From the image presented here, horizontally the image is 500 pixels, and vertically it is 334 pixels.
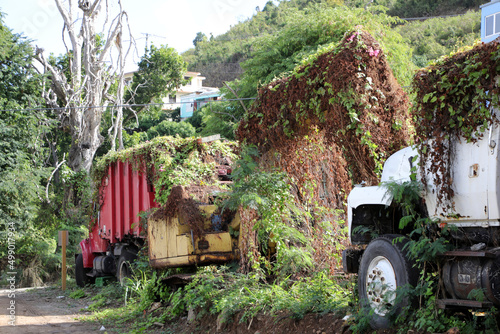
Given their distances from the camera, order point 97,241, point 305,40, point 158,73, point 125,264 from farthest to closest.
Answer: point 158,73, point 305,40, point 97,241, point 125,264

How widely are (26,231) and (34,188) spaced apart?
1.70 meters

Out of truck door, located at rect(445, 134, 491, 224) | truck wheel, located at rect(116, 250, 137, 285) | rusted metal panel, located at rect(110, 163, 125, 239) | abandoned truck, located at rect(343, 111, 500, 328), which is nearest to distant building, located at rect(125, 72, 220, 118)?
rusted metal panel, located at rect(110, 163, 125, 239)

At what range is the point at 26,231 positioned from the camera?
70.7ft

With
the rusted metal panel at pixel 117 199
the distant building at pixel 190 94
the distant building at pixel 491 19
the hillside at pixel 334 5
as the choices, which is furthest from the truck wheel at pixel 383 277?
the distant building at pixel 190 94

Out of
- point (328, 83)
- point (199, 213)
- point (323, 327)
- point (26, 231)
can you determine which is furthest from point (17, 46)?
point (323, 327)

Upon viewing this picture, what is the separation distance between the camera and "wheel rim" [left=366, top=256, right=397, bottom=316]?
5.60 m

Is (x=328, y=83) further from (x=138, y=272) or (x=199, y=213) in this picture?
(x=138, y=272)

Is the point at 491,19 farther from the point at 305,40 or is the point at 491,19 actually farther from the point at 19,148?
the point at 19,148

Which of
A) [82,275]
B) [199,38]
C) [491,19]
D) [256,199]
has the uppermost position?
[199,38]

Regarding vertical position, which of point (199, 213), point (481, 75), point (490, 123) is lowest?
point (199, 213)

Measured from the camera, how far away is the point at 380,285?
5.79m

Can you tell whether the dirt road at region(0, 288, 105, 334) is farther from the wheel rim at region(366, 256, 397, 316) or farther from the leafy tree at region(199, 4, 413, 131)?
the leafy tree at region(199, 4, 413, 131)

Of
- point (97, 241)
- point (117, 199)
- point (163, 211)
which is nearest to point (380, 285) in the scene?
point (163, 211)

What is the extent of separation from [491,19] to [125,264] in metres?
32.4
